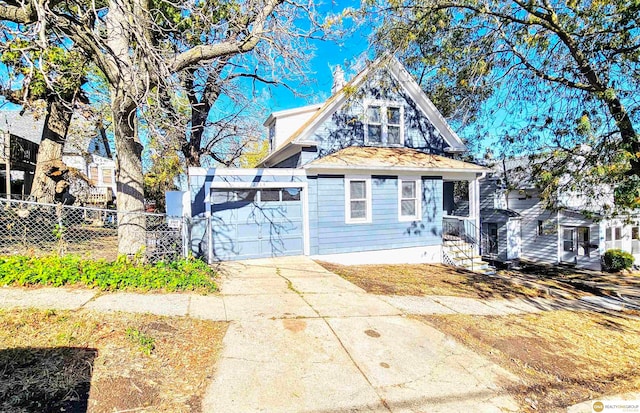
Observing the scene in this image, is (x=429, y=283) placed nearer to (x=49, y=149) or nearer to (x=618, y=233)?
(x=49, y=149)

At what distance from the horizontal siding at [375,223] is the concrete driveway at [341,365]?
15.6 ft

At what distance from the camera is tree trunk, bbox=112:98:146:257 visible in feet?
19.0

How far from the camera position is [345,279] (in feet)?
23.7

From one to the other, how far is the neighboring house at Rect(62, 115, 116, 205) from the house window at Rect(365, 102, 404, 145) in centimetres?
960

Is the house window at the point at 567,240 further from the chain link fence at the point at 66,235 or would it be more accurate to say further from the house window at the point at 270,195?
the chain link fence at the point at 66,235

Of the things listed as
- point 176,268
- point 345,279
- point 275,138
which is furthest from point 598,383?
point 275,138

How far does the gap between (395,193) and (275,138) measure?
5968mm

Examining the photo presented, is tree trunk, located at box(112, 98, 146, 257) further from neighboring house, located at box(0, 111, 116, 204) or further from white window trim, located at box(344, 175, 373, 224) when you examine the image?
white window trim, located at box(344, 175, 373, 224)

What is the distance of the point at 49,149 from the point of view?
30.9 feet

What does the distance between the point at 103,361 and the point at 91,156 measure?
17147 mm

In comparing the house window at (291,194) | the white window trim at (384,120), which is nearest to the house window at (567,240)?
the white window trim at (384,120)

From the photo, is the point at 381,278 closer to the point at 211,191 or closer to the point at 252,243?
the point at 252,243

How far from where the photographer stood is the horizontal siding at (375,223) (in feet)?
32.6

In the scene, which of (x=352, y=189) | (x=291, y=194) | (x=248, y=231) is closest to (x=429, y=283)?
(x=352, y=189)
